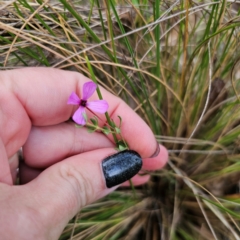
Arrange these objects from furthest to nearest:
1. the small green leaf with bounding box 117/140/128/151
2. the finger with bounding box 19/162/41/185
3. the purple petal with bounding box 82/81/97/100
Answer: the finger with bounding box 19/162/41/185, the small green leaf with bounding box 117/140/128/151, the purple petal with bounding box 82/81/97/100

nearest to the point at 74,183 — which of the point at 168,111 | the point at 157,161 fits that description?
the point at 157,161

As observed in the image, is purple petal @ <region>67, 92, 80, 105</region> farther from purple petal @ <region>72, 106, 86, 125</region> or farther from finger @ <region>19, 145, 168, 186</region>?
finger @ <region>19, 145, 168, 186</region>

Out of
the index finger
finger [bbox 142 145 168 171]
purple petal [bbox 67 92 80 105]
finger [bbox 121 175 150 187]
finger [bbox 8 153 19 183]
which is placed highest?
purple petal [bbox 67 92 80 105]

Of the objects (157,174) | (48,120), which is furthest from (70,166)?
(157,174)

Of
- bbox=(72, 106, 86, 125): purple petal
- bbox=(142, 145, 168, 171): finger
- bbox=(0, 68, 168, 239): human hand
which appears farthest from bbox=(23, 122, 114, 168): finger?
bbox=(72, 106, 86, 125): purple petal

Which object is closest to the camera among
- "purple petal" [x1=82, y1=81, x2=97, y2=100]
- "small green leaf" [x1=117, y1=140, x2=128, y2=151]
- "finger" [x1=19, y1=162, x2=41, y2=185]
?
"purple petal" [x1=82, y1=81, x2=97, y2=100]

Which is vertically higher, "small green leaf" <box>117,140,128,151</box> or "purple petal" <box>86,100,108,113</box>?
"purple petal" <box>86,100,108,113</box>

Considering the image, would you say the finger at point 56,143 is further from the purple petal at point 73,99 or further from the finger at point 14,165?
the purple petal at point 73,99

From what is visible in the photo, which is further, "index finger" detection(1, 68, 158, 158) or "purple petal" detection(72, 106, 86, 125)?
"index finger" detection(1, 68, 158, 158)
